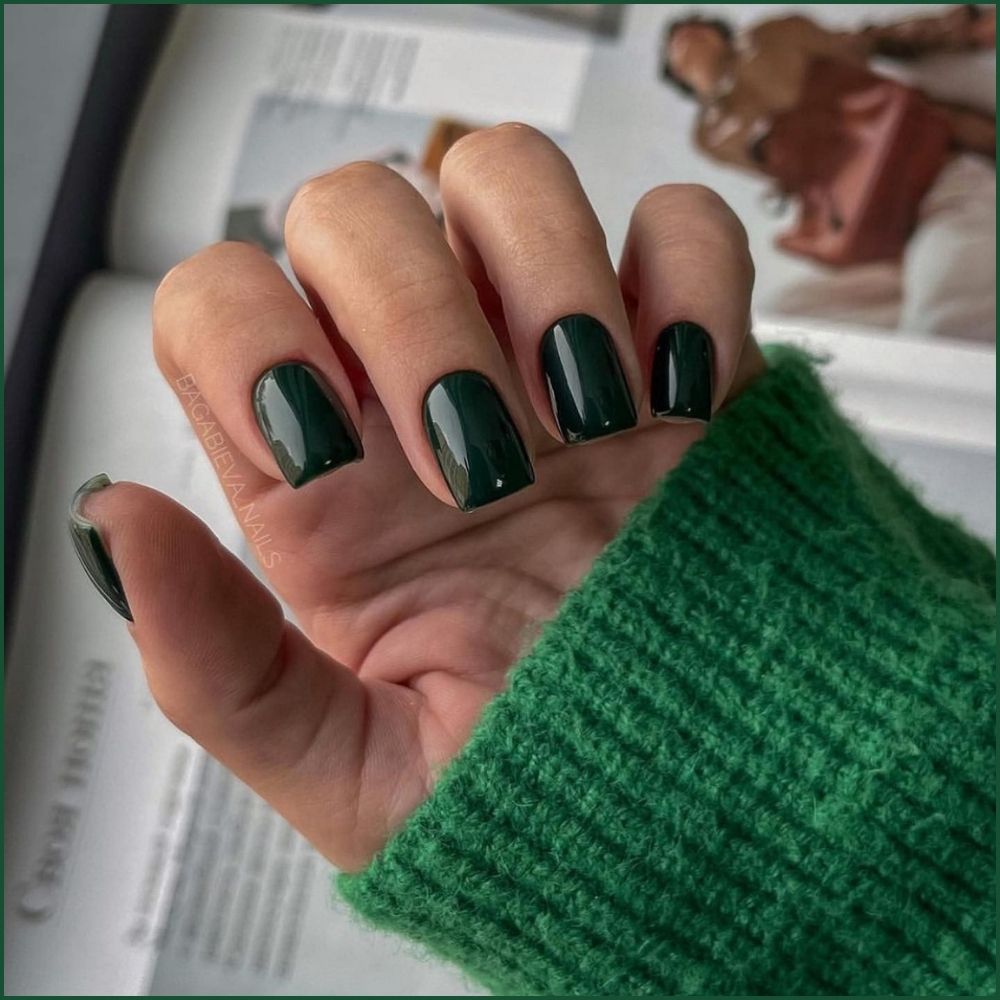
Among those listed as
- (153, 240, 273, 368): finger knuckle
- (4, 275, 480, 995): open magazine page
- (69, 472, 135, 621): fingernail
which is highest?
(153, 240, 273, 368): finger knuckle

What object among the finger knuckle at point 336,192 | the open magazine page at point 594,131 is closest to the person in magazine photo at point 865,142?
the open magazine page at point 594,131

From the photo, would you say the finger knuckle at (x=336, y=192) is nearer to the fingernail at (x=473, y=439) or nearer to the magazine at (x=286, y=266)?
the fingernail at (x=473, y=439)

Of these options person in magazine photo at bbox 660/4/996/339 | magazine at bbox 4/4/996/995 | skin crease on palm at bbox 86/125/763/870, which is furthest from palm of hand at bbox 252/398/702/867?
person in magazine photo at bbox 660/4/996/339

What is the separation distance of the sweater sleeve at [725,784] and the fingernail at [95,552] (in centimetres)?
13

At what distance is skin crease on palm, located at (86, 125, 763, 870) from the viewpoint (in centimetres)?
29

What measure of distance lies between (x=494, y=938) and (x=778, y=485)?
0.21 m

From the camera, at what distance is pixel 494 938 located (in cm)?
33

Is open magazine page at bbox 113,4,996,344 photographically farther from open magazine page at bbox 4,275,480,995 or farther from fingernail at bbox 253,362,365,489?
fingernail at bbox 253,362,365,489

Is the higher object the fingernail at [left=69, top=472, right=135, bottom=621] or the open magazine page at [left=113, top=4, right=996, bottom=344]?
the open magazine page at [left=113, top=4, right=996, bottom=344]

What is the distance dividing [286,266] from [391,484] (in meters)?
0.42

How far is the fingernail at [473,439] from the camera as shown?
0.28 metres

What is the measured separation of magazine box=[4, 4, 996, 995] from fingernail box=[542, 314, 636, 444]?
0.32 metres

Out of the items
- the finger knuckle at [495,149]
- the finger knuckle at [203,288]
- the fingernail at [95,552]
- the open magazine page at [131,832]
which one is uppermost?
the finger knuckle at [495,149]

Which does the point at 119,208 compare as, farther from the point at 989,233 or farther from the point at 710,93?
the point at 989,233
